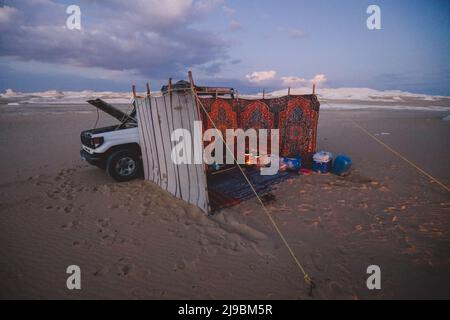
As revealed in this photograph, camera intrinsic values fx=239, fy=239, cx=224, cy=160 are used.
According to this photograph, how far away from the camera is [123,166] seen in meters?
7.14

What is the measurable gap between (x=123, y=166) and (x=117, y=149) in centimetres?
54

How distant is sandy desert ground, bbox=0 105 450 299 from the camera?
10.9ft

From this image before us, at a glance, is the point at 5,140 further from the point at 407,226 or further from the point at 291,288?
the point at 407,226

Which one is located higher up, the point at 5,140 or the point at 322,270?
the point at 5,140

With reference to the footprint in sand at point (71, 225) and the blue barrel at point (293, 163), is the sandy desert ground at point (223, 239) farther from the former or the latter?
the blue barrel at point (293, 163)

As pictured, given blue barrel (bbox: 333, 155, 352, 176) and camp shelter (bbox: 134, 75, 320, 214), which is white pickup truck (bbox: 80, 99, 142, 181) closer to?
camp shelter (bbox: 134, 75, 320, 214)

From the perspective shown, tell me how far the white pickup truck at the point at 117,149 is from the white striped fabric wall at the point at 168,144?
1.17 ft

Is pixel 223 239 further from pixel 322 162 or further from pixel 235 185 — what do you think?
pixel 322 162

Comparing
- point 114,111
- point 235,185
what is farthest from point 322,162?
point 114,111

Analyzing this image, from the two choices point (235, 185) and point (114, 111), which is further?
point (114, 111)
